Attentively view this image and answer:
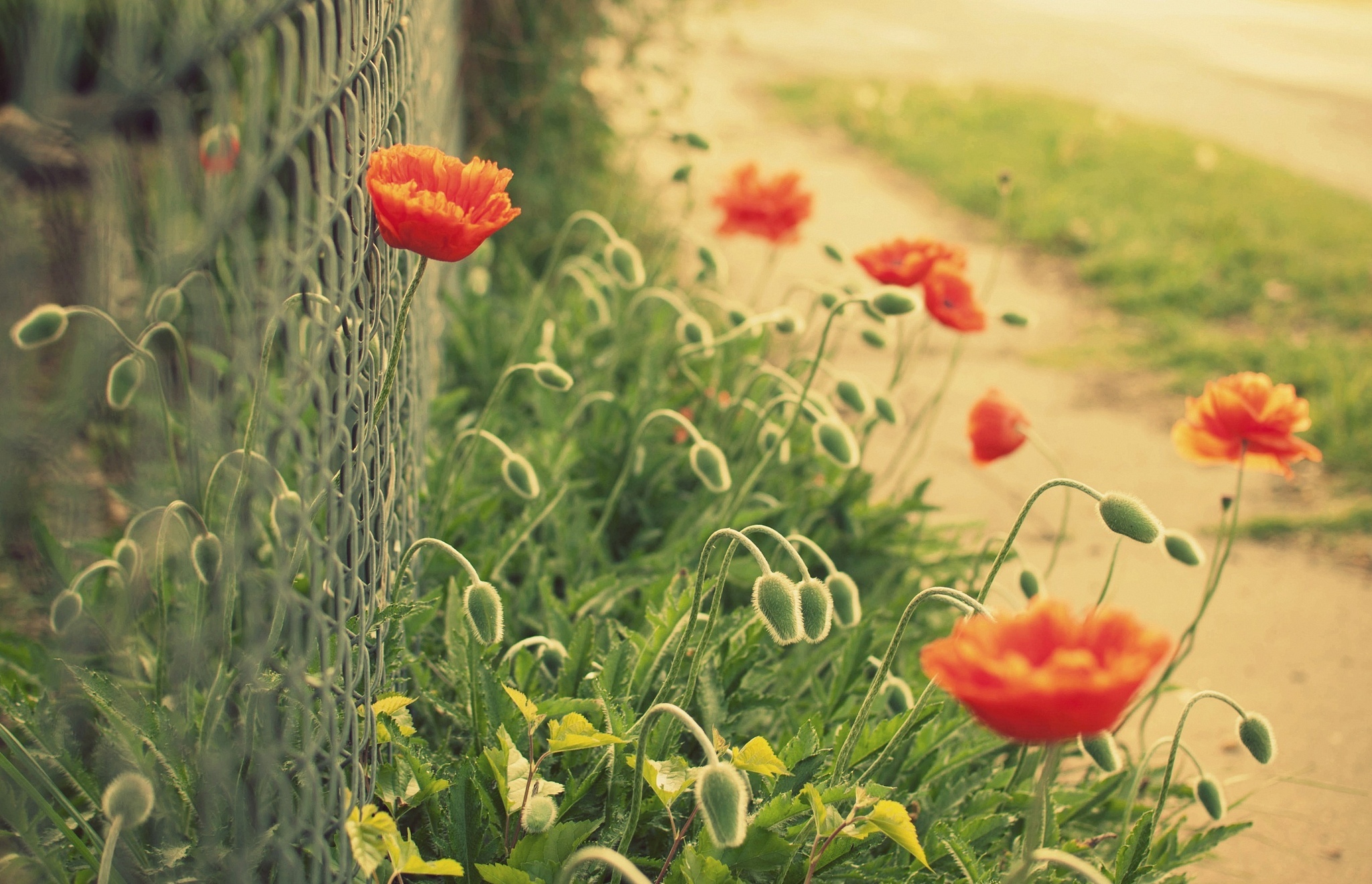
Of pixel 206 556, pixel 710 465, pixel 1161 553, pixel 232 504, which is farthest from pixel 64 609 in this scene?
pixel 1161 553

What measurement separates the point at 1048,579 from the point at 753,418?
0.88 meters

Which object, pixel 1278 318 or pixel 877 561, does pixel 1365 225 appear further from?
pixel 877 561

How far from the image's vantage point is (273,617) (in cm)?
112

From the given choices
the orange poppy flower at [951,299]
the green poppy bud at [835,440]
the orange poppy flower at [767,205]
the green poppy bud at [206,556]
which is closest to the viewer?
the green poppy bud at [206,556]

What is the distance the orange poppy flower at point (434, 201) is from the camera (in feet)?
3.42

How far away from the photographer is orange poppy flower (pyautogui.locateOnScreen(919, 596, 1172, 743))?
2.46 ft

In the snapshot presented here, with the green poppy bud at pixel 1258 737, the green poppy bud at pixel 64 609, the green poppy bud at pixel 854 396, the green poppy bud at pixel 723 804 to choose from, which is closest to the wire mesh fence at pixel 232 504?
the green poppy bud at pixel 64 609

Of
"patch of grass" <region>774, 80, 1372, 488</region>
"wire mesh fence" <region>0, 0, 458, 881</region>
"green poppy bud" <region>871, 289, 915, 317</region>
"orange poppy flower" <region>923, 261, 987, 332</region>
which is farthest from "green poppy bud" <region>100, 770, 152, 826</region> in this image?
"patch of grass" <region>774, 80, 1372, 488</region>

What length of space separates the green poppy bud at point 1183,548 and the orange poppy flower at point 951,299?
607 millimetres

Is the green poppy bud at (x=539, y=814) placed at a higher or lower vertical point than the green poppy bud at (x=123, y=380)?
lower

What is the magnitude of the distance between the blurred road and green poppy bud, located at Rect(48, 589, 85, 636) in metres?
6.04

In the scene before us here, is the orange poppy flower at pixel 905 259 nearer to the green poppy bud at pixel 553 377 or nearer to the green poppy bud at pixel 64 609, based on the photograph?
the green poppy bud at pixel 553 377

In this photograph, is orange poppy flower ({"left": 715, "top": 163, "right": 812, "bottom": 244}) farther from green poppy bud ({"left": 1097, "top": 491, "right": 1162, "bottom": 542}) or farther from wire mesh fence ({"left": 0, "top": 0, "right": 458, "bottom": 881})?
green poppy bud ({"left": 1097, "top": 491, "right": 1162, "bottom": 542})

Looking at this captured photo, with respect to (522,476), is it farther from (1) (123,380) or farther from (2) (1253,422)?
(2) (1253,422)
